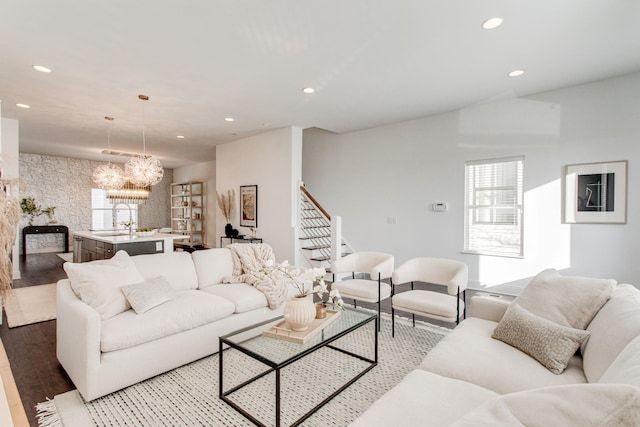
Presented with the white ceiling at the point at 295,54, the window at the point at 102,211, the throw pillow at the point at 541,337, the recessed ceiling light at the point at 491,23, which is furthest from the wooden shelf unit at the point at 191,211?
the throw pillow at the point at 541,337

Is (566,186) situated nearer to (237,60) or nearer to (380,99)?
(380,99)

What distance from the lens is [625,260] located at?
13.0ft

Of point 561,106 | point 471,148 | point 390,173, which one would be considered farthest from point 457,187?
point 561,106

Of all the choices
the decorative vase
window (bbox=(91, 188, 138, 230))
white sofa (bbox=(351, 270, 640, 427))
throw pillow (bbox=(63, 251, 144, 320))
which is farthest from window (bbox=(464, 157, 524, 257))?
window (bbox=(91, 188, 138, 230))

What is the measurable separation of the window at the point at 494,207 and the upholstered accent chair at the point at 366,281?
2.20 meters

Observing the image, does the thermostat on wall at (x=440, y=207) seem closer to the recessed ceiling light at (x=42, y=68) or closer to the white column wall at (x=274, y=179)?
the white column wall at (x=274, y=179)

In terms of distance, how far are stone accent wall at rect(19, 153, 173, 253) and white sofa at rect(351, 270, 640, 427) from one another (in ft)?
36.5

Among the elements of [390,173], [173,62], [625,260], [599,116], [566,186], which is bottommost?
[625,260]

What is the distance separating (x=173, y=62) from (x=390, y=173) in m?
4.02

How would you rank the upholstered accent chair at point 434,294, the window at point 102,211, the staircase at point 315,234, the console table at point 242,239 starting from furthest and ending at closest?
the window at point 102,211 < the console table at point 242,239 < the staircase at point 315,234 < the upholstered accent chair at point 434,294

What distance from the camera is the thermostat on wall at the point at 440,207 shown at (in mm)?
5332

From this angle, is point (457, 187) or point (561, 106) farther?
point (457, 187)

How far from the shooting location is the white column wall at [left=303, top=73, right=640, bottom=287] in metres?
4.01

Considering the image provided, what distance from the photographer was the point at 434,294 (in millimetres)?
3137
